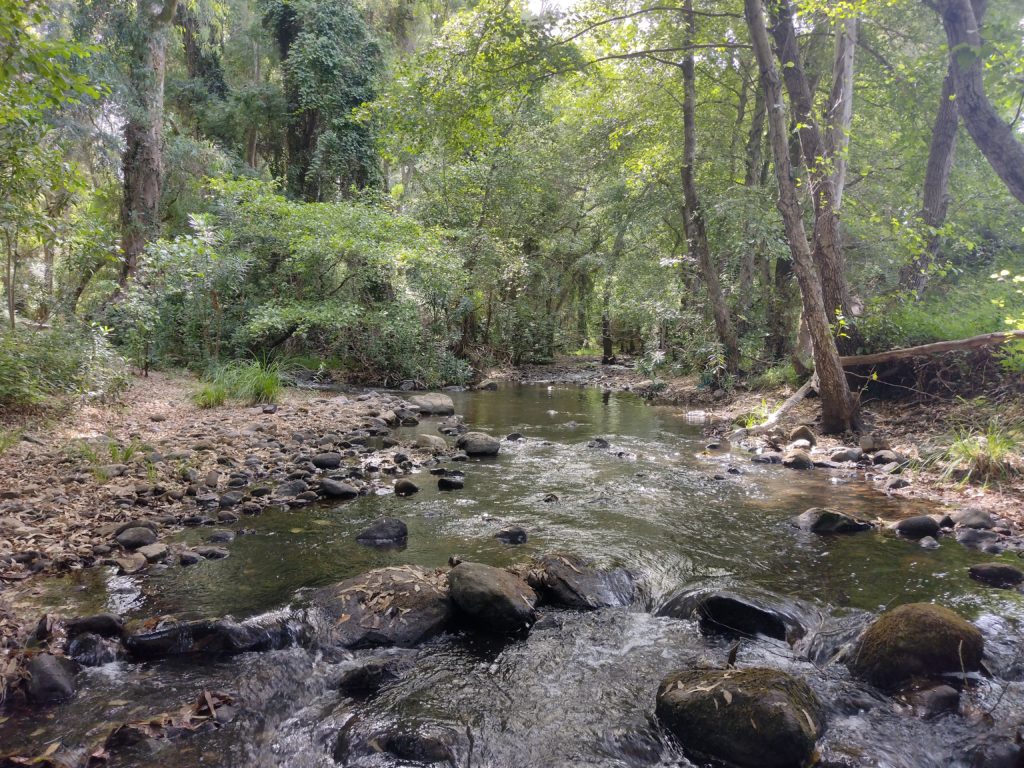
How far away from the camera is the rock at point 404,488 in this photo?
7055mm

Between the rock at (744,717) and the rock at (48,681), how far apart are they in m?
3.06

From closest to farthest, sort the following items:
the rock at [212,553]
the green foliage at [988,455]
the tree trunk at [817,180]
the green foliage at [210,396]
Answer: the rock at [212,553], the green foliage at [988,455], the tree trunk at [817,180], the green foliage at [210,396]

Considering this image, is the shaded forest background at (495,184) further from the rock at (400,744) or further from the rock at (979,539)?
the rock at (400,744)

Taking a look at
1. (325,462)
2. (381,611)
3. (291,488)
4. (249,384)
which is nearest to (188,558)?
(381,611)

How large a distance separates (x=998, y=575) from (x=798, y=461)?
3.93 m

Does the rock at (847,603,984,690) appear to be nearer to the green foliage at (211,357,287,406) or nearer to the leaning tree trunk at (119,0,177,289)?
the green foliage at (211,357,287,406)

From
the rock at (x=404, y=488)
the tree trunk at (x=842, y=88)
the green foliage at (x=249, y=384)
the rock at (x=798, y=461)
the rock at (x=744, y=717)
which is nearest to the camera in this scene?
the rock at (x=744, y=717)

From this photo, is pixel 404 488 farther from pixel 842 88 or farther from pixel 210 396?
pixel 842 88

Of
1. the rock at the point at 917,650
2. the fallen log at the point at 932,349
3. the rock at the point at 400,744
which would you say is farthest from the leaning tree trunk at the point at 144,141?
the rock at the point at 917,650

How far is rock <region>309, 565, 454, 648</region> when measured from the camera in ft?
12.8

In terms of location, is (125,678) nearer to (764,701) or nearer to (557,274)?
(764,701)

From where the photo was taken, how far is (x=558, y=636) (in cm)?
399

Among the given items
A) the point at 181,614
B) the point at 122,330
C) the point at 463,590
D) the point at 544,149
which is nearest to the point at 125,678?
the point at 181,614

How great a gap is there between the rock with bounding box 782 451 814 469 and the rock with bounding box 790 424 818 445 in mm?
915
